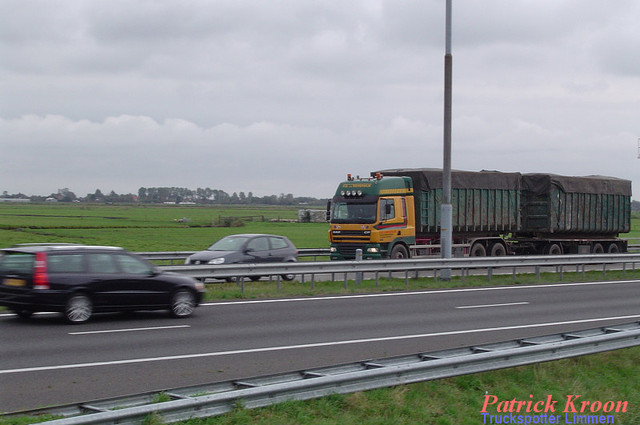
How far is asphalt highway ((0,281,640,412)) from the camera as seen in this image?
991 centimetres

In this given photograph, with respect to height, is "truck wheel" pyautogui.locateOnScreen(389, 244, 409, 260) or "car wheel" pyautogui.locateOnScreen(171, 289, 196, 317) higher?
"truck wheel" pyautogui.locateOnScreen(389, 244, 409, 260)

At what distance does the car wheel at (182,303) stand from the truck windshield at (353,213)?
12943mm

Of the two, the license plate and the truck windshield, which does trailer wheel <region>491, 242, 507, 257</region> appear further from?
the license plate

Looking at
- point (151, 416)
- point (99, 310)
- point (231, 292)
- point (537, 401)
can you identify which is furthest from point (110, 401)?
point (231, 292)

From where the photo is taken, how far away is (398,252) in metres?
29.0

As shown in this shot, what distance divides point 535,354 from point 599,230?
1170 inches

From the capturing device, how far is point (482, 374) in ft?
33.2

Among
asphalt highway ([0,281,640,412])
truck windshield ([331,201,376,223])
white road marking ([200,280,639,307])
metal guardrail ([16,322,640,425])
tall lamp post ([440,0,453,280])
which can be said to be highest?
tall lamp post ([440,0,453,280])

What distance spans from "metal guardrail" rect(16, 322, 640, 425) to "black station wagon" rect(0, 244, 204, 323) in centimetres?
719

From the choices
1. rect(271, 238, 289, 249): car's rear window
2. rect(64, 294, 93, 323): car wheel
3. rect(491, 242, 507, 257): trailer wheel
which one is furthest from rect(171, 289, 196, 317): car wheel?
rect(491, 242, 507, 257): trailer wheel

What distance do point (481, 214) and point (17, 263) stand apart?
21.7m

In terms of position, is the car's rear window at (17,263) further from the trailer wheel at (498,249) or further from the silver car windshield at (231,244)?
the trailer wheel at (498,249)

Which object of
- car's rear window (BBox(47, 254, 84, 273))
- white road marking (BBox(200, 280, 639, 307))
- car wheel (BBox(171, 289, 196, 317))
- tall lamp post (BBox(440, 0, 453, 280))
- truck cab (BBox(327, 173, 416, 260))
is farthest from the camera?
truck cab (BBox(327, 173, 416, 260))

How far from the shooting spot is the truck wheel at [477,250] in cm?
3271
